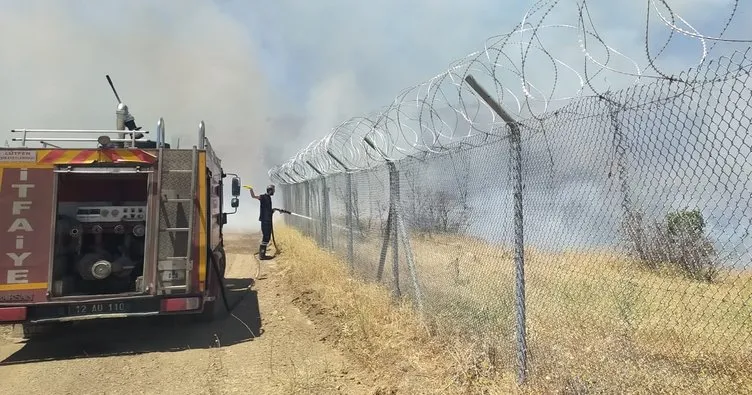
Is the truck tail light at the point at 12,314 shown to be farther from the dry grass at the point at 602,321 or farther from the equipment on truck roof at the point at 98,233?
the dry grass at the point at 602,321

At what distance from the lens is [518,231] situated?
167 inches

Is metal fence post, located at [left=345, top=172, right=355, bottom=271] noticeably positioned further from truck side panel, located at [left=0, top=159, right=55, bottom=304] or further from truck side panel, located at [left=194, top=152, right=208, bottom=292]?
truck side panel, located at [left=0, top=159, right=55, bottom=304]

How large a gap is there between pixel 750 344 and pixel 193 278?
581 centimetres

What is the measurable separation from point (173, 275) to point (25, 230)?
1.74 meters

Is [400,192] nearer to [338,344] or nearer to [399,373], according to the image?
[338,344]

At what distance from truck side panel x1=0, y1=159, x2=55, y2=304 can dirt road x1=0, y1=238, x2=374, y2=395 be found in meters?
0.88

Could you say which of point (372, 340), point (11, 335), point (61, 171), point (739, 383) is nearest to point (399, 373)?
point (372, 340)

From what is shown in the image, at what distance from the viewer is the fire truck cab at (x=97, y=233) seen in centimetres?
652

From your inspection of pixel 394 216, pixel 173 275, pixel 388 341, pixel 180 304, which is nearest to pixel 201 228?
pixel 173 275

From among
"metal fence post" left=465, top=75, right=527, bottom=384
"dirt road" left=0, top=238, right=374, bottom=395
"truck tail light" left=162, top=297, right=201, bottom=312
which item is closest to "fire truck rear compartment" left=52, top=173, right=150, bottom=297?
"truck tail light" left=162, top=297, right=201, bottom=312

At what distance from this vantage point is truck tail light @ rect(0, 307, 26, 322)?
638 cm

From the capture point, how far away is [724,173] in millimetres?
2650

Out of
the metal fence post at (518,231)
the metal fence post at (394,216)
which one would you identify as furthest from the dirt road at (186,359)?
the metal fence post at (518,231)

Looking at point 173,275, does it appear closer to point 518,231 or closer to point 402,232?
point 402,232
